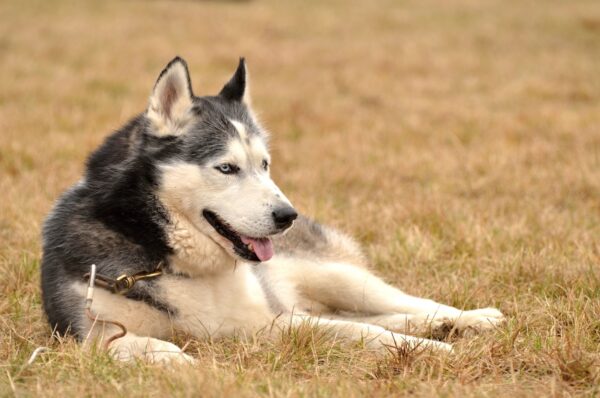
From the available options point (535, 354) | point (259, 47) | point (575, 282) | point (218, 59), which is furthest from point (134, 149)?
point (259, 47)

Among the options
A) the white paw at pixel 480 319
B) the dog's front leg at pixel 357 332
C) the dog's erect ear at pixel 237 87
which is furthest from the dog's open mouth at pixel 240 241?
the white paw at pixel 480 319

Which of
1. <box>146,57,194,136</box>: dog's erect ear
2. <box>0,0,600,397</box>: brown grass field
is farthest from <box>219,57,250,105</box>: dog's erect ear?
<box>0,0,600,397</box>: brown grass field

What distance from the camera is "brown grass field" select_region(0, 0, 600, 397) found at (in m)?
3.48

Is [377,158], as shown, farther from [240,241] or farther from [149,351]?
[149,351]

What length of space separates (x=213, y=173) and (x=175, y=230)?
326 mm

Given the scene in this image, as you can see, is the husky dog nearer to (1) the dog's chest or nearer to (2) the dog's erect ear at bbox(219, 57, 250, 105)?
(1) the dog's chest

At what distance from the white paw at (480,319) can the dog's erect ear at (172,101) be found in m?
1.76

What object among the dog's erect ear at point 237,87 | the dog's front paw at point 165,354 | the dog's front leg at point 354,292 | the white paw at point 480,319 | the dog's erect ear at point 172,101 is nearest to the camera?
the dog's front paw at point 165,354

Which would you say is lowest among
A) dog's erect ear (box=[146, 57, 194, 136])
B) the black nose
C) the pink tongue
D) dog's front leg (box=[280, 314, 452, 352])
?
dog's front leg (box=[280, 314, 452, 352])

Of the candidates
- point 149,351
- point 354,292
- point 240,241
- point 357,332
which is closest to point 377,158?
point 354,292

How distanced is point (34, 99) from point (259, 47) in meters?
4.99

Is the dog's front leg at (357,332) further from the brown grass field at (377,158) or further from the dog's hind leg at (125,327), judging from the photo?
the dog's hind leg at (125,327)

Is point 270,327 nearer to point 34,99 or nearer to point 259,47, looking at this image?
point 34,99

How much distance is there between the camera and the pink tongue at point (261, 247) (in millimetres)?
3982
